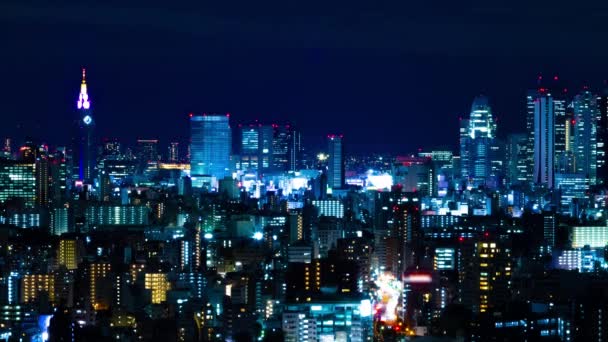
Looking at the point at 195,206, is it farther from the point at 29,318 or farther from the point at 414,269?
the point at 29,318

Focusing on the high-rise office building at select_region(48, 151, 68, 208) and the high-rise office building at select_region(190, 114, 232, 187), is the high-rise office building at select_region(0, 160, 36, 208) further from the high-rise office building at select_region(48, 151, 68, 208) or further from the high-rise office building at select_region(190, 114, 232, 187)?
the high-rise office building at select_region(190, 114, 232, 187)

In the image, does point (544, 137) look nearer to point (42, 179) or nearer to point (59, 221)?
point (42, 179)

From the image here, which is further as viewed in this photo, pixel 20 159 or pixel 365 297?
pixel 20 159

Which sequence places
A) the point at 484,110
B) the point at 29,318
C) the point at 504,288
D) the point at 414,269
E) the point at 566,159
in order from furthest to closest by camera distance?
the point at 484,110 → the point at 566,159 → the point at 414,269 → the point at 504,288 → the point at 29,318

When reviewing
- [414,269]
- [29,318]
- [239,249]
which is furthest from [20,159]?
[29,318]

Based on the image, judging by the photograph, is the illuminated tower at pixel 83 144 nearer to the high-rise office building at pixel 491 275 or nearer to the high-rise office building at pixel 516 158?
the high-rise office building at pixel 516 158

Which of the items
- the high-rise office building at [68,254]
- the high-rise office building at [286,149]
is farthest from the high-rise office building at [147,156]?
the high-rise office building at [68,254]

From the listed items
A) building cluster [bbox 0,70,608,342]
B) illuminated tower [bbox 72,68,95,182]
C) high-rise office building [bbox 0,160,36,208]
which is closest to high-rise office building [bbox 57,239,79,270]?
building cluster [bbox 0,70,608,342]
